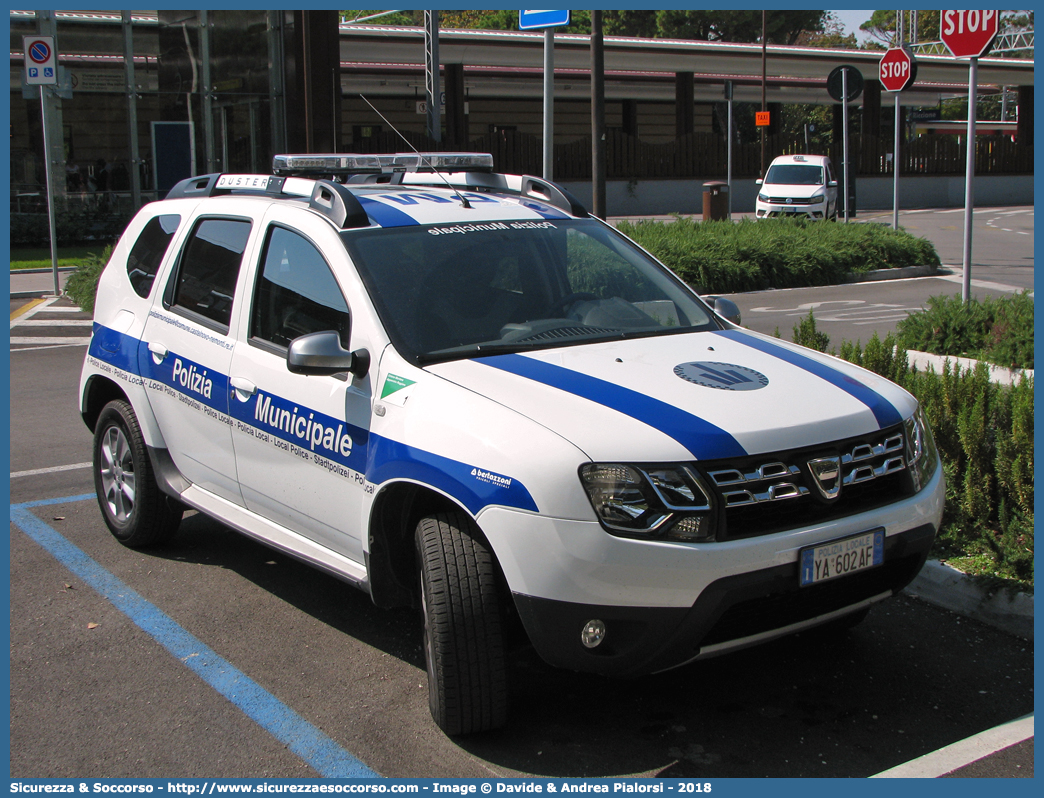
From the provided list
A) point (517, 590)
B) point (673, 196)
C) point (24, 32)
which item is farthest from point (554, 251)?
point (673, 196)

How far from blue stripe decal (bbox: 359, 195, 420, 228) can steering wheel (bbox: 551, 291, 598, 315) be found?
0.69 meters

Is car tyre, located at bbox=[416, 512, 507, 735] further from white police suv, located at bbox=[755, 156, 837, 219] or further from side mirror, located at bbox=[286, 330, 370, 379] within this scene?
white police suv, located at bbox=[755, 156, 837, 219]

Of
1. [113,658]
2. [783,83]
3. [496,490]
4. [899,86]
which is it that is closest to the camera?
[496,490]

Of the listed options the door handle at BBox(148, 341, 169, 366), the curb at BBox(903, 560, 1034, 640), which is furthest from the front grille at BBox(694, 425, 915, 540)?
the door handle at BBox(148, 341, 169, 366)

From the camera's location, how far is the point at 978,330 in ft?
29.1

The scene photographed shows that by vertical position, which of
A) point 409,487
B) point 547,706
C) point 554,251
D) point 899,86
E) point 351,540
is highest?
point 899,86

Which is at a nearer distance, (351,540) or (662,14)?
Result: (351,540)

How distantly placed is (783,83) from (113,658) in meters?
40.9

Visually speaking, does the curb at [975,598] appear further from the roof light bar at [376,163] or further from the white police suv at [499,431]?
the roof light bar at [376,163]

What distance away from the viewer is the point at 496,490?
3338 millimetres

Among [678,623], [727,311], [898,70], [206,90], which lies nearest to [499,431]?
[678,623]

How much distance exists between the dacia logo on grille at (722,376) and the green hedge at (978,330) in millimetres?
4870

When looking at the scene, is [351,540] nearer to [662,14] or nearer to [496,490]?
[496,490]

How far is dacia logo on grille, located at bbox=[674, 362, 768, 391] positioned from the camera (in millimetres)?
3736
